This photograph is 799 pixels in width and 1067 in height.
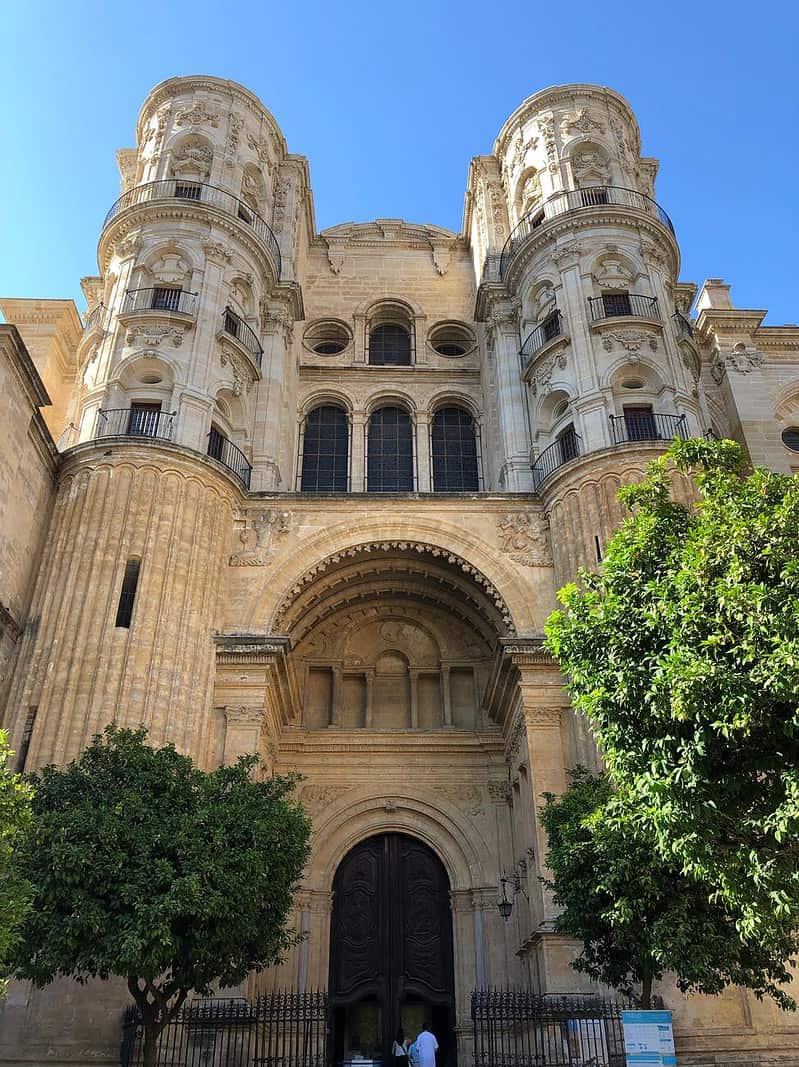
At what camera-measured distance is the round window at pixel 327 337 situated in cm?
2725

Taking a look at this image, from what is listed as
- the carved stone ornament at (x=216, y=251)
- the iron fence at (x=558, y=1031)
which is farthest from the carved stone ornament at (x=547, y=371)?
the iron fence at (x=558, y=1031)

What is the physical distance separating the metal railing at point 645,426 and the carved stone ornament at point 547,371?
2.16 meters

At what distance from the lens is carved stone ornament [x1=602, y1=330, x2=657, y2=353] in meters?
21.6

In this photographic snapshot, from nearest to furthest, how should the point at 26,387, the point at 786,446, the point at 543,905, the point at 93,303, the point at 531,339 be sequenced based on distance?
1. the point at 543,905
2. the point at 26,387
3. the point at 531,339
4. the point at 786,446
5. the point at 93,303

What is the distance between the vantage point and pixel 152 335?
21.3 metres

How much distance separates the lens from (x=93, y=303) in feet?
88.7

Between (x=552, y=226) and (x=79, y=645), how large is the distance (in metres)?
16.1

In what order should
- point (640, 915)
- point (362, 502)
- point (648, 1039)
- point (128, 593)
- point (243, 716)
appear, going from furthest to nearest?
point (362, 502) → point (128, 593) → point (243, 716) → point (640, 915) → point (648, 1039)

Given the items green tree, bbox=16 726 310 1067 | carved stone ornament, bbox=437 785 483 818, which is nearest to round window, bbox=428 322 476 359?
carved stone ornament, bbox=437 785 483 818

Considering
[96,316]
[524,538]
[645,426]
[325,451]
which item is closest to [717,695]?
[524,538]

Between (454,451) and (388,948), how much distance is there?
1266 centimetres

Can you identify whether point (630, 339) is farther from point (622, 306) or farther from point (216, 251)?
point (216, 251)

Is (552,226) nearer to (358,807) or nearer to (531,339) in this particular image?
(531,339)

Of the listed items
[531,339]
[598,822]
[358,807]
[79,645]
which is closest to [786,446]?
[531,339]
